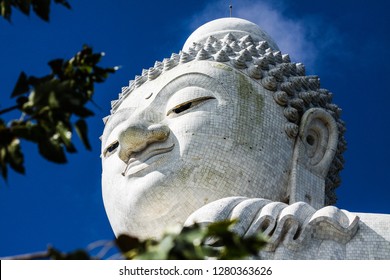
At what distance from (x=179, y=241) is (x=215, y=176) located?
696cm

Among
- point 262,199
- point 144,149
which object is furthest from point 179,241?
point 144,149

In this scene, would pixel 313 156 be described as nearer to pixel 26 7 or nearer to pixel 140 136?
pixel 140 136

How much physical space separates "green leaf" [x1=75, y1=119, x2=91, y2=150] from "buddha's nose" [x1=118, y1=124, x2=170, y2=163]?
22.2ft

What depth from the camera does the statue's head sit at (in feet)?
35.8

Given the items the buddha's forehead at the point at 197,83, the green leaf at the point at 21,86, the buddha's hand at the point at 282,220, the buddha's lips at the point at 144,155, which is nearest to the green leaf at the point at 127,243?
the green leaf at the point at 21,86

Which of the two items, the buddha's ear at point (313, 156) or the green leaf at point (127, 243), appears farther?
the buddha's ear at point (313, 156)

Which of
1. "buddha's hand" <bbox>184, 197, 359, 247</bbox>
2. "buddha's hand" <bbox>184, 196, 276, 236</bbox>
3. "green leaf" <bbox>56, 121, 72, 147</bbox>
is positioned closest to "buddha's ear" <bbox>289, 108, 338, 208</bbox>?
"buddha's hand" <bbox>184, 197, 359, 247</bbox>

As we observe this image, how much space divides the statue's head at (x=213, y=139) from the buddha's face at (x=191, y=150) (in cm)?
1

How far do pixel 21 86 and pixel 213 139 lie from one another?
6778mm

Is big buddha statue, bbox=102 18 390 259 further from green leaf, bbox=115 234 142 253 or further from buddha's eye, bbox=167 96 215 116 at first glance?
green leaf, bbox=115 234 142 253

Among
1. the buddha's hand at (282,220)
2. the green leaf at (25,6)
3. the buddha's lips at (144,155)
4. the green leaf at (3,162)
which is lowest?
the green leaf at (3,162)

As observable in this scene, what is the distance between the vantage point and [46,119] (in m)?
4.35

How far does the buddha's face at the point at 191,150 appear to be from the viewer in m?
10.8

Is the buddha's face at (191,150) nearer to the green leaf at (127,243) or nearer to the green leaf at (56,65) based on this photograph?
the green leaf at (56,65)
